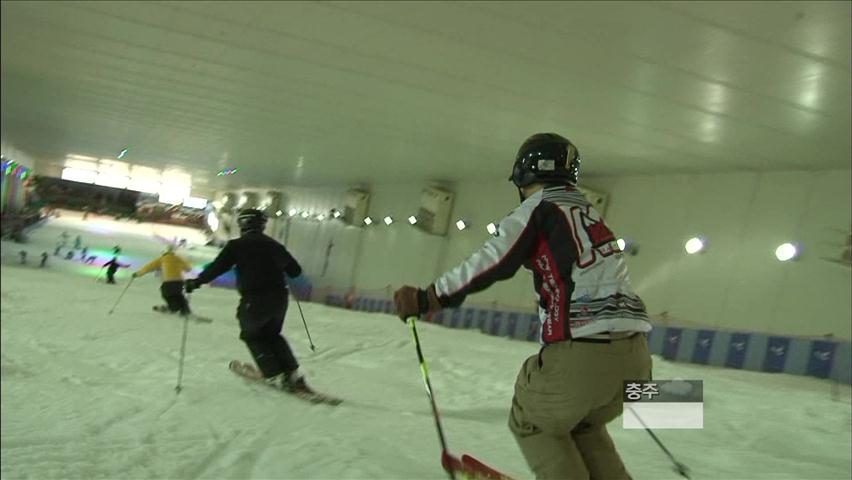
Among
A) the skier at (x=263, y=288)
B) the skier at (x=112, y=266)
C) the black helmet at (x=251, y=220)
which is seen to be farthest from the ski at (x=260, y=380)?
the black helmet at (x=251, y=220)

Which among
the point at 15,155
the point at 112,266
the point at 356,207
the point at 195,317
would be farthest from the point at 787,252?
the point at 15,155

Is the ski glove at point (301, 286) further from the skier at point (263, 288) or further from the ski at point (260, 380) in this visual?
the ski at point (260, 380)

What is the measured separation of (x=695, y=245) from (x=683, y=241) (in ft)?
0.61

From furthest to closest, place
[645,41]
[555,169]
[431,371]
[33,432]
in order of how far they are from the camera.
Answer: [431,371] → [645,41] → [33,432] → [555,169]

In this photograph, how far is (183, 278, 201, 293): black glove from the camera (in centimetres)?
200

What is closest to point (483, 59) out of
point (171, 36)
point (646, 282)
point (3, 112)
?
point (646, 282)

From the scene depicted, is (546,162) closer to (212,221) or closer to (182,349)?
(212,221)

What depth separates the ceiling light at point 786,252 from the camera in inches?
184

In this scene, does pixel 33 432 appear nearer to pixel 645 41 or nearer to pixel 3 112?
pixel 3 112

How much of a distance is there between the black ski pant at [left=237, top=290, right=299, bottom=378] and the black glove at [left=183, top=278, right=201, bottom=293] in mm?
621

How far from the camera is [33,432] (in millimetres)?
1791

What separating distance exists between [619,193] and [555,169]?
87.9 inches

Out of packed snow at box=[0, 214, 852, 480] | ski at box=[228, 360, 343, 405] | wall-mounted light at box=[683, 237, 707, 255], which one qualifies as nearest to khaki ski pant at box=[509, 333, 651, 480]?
packed snow at box=[0, 214, 852, 480]

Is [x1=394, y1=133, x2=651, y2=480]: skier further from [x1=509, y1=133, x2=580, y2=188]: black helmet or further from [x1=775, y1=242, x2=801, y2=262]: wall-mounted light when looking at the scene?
[x1=775, y1=242, x2=801, y2=262]: wall-mounted light
